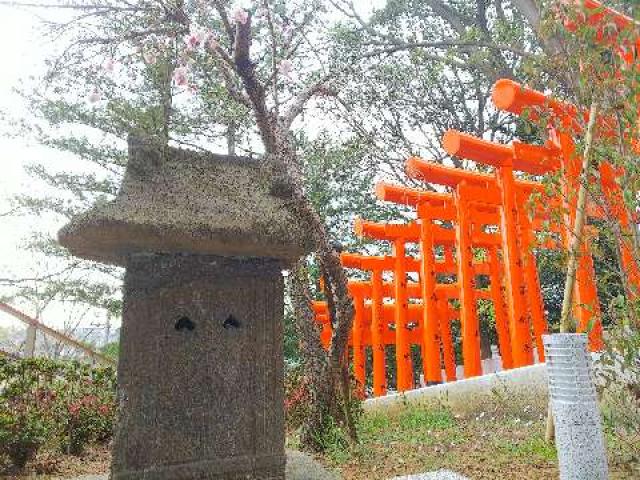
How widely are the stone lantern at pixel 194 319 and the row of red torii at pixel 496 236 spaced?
1869mm

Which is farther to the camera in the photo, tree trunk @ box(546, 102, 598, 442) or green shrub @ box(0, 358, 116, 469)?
green shrub @ box(0, 358, 116, 469)

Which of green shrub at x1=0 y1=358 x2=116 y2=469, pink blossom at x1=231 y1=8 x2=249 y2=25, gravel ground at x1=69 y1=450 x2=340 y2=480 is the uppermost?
pink blossom at x1=231 y1=8 x2=249 y2=25

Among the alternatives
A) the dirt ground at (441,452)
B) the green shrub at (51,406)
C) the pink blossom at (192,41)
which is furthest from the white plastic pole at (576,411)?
the green shrub at (51,406)

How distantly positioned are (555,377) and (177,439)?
7.20 ft

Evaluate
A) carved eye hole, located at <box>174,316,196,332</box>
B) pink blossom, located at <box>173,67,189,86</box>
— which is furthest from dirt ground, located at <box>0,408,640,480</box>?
pink blossom, located at <box>173,67,189,86</box>

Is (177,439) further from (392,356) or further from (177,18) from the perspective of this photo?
(392,356)

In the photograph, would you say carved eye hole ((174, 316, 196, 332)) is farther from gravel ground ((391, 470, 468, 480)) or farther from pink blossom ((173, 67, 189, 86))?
pink blossom ((173, 67, 189, 86))

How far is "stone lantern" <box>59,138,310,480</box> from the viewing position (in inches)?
114

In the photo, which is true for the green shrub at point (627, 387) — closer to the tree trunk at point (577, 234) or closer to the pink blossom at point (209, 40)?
the tree trunk at point (577, 234)

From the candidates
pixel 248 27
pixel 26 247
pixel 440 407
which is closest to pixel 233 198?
pixel 248 27

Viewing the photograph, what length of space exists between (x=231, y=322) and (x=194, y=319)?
0.24 meters

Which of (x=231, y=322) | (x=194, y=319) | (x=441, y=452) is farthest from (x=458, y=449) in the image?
(x=194, y=319)

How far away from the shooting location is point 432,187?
14.1 m

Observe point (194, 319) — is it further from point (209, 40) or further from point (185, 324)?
point (209, 40)
